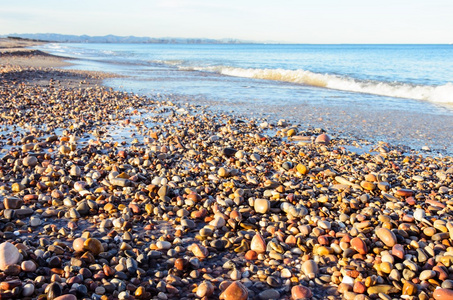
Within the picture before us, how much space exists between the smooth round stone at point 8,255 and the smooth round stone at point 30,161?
253 cm

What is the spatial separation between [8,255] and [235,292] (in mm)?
1694

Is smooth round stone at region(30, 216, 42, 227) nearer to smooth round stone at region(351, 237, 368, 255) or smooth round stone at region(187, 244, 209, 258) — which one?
smooth round stone at region(187, 244, 209, 258)

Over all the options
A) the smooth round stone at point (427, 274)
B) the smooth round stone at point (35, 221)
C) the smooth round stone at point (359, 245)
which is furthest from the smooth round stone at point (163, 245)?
the smooth round stone at point (427, 274)

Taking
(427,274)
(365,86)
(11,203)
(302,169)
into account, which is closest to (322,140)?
(302,169)

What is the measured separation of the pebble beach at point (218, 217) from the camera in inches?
96.6

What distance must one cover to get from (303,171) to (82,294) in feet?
10.9

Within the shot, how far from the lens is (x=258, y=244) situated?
116 inches

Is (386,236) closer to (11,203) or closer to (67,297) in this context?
(67,297)

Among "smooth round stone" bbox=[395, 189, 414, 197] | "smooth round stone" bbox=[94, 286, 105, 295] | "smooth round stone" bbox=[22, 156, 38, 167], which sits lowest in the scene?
"smooth round stone" bbox=[94, 286, 105, 295]

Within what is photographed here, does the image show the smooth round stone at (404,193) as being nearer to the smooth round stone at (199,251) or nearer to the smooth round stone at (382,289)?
the smooth round stone at (382,289)

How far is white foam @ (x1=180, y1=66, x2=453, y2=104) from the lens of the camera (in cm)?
1328

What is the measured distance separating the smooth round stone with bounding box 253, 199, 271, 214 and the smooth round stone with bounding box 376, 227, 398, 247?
1.10 meters

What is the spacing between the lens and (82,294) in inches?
88.9

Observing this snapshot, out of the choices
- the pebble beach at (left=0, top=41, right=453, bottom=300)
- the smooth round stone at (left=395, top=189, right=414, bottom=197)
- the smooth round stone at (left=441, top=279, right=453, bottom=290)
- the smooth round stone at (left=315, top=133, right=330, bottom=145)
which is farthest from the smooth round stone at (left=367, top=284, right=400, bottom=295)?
the smooth round stone at (left=315, top=133, right=330, bottom=145)
